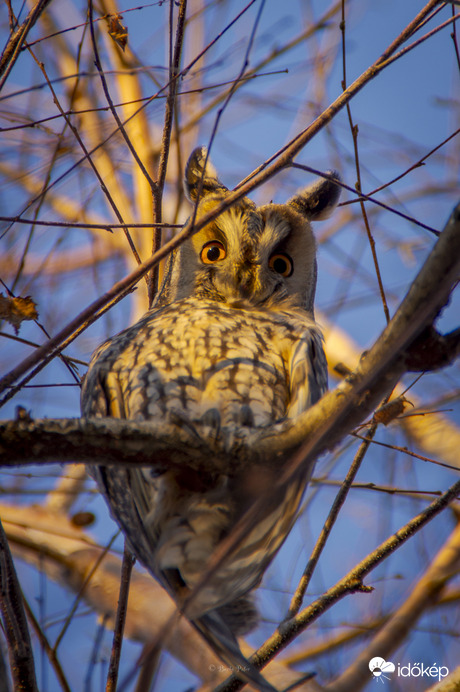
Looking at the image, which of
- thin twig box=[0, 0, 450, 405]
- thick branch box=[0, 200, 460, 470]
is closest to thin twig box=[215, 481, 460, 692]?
thick branch box=[0, 200, 460, 470]

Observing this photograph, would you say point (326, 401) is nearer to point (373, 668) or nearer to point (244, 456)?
point (244, 456)

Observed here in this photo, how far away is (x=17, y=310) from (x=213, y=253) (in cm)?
96

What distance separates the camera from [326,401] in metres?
1.40

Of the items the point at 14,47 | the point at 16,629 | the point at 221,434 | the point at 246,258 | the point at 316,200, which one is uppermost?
the point at 316,200

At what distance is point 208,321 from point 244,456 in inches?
31.0

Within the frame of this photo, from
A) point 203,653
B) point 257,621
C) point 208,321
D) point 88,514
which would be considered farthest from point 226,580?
point 203,653

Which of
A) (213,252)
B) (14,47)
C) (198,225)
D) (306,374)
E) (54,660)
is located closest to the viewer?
(198,225)

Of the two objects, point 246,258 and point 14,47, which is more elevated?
point 14,47

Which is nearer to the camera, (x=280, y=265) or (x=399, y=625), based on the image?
(x=399, y=625)

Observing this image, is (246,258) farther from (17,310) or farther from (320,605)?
(320,605)

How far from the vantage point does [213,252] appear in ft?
8.84

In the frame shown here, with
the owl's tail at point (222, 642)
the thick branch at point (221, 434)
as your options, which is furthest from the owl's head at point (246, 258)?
the owl's tail at point (222, 642)

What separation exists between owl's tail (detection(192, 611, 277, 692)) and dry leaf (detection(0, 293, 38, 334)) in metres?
1.11

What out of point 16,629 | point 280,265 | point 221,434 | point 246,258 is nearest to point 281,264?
point 280,265
